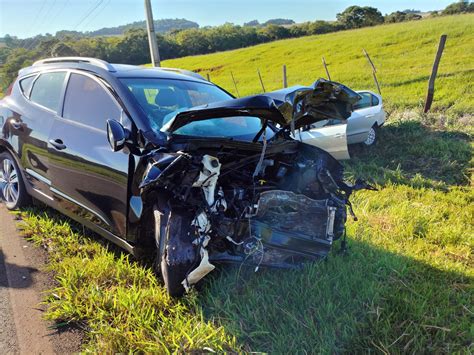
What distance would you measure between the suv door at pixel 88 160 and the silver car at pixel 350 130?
3.10 metres

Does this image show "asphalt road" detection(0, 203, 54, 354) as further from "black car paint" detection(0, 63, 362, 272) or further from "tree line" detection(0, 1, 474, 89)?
"tree line" detection(0, 1, 474, 89)

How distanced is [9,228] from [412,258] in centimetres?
400

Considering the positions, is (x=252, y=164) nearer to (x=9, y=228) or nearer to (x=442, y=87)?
(x=9, y=228)

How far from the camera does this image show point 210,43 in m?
59.6

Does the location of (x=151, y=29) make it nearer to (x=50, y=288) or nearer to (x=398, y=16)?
(x=50, y=288)

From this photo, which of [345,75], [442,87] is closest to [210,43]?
[345,75]

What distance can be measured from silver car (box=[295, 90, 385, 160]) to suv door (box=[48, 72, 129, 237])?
3100 millimetres

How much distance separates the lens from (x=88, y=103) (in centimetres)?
344

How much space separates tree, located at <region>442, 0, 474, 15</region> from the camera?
43.5 m

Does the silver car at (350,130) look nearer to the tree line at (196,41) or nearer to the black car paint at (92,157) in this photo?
the black car paint at (92,157)

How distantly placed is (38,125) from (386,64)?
18.8m

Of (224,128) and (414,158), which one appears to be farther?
(414,158)

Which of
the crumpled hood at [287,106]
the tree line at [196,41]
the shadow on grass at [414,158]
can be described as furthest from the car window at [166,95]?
the tree line at [196,41]

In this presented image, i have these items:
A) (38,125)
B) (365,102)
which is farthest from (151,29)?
(38,125)
